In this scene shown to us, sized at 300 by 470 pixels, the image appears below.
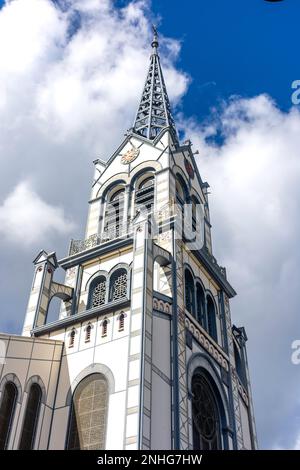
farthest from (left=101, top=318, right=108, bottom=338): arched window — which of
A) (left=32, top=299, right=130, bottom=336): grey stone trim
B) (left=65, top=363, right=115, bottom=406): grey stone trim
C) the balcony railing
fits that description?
the balcony railing

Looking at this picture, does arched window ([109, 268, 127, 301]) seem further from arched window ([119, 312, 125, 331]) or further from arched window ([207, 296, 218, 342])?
arched window ([207, 296, 218, 342])

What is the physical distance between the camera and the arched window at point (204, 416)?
2297cm

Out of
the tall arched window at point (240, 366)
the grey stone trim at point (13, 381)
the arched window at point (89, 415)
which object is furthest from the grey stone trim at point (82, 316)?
the tall arched window at point (240, 366)

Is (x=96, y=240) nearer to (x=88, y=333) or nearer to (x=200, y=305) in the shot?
(x=200, y=305)

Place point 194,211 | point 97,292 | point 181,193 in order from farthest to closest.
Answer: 1. point 194,211
2. point 181,193
3. point 97,292

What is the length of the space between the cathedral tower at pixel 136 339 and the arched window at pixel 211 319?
5 cm

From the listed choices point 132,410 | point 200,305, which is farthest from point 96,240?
point 132,410

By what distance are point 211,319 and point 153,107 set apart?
784 inches

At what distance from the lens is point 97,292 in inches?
1085

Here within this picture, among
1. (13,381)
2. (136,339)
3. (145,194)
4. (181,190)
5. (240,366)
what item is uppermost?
(181,190)

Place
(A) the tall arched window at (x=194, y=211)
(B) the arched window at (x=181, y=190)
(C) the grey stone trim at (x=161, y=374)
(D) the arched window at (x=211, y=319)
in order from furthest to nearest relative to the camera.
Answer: (A) the tall arched window at (x=194, y=211), (B) the arched window at (x=181, y=190), (D) the arched window at (x=211, y=319), (C) the grey stone trim at (x=161, y=374)

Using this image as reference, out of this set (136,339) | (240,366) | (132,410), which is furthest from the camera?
(240,366)

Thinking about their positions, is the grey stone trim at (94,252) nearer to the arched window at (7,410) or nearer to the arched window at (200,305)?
the arched window at (200,305)

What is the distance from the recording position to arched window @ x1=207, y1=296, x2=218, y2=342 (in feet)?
92.4
